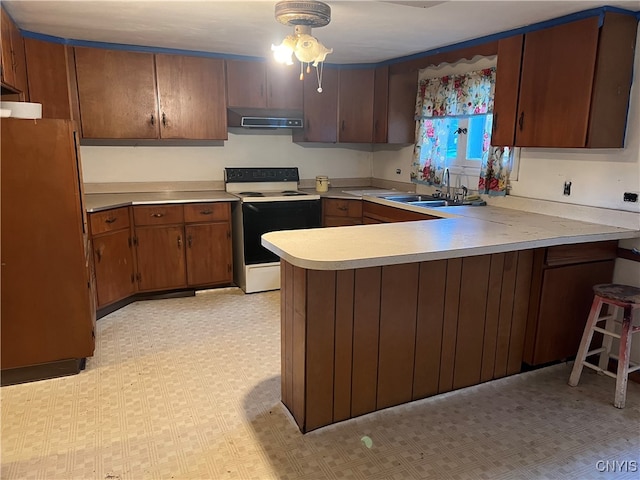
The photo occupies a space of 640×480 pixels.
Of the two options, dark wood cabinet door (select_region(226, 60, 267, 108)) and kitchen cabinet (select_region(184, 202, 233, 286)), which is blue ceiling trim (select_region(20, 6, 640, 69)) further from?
kitchen cabinet (select_region(184, 202, 233, 286))

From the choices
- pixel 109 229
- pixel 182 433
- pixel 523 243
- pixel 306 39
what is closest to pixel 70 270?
pixel 109 229

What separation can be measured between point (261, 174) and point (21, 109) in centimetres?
234

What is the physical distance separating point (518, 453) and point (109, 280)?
9.99ft

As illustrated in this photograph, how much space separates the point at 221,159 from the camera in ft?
14.9

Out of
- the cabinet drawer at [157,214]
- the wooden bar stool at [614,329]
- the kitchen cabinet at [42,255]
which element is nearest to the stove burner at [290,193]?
the cabinet drawer at [157,214]

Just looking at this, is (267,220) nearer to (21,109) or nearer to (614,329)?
(21,109)

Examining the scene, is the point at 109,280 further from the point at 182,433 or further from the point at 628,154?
the point at 628,154

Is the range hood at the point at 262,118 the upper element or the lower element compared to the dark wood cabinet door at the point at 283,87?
lower


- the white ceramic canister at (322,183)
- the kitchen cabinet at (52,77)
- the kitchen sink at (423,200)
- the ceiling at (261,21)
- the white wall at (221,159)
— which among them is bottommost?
the kitchen sink at (423,200)

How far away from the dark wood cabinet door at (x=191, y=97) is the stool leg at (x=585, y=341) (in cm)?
319

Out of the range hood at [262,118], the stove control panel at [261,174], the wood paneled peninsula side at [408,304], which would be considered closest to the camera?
the wood paneled peninsula side at [408,304]

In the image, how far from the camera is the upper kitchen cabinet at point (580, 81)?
257 centimetres

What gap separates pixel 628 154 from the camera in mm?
2711

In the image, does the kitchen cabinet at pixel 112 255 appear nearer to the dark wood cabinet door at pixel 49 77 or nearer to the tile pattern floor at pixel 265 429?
the tile pattern floor at pixel 265 429
